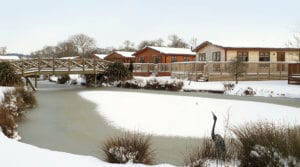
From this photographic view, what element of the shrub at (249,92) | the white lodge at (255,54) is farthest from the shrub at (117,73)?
the shrub at (249,92)

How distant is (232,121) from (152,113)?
12.3 ft

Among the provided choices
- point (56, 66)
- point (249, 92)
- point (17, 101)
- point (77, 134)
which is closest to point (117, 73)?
point (56, 66)

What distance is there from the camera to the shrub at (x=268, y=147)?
21.5 feet

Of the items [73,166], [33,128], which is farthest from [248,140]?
[33,128]

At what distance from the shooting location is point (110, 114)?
669 inches

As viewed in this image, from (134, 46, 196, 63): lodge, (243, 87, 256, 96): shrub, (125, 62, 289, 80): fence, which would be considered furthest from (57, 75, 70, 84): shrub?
(243, 87, 256, 96): shrub

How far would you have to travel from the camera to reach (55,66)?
3559 centimetres

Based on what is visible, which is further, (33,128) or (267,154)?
→ (33,128)

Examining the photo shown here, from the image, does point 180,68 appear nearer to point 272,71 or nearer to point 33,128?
point 272,71

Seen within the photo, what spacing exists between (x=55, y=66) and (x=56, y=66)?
9cm

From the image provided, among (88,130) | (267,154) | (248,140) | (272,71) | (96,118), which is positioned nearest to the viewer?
(267,154)

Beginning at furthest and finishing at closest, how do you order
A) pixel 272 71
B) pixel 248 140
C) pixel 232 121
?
pixel 272 71, pixel 232 121, pixel 248 140

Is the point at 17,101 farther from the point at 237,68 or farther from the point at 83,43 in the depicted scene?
the point at 83,43

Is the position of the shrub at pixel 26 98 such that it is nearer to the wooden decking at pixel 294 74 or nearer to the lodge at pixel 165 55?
the wooden decking at pixel 294 74
